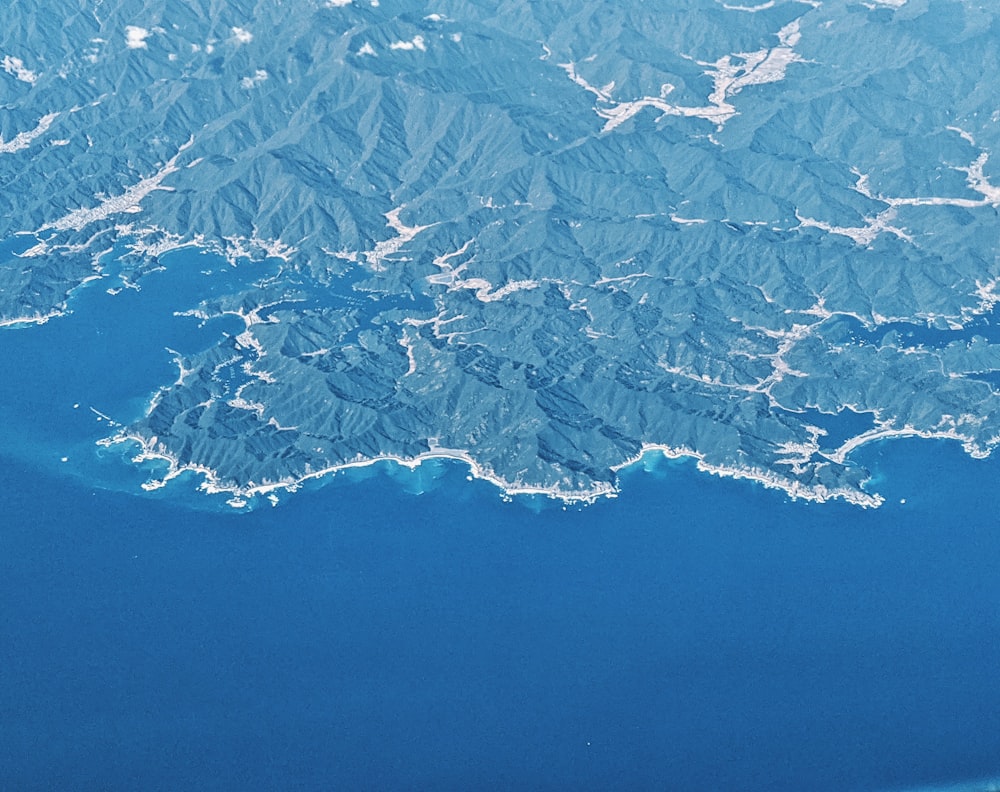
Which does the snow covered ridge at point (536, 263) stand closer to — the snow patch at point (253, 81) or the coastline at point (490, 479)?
the coastline at point (490, 479)

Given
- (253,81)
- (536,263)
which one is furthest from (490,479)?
(253,81)

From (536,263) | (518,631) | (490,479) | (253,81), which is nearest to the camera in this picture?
(518,631)

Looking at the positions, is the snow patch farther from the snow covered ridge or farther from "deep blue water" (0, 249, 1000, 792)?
"deep blue water" (0, 249, 1000, 792)

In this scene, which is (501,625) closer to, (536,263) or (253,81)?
(536,263)

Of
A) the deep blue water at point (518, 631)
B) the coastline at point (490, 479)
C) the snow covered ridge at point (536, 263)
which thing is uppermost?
the snow covered ridge at point (536, 263)

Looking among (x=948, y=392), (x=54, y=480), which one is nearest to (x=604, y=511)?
(x=948, y=392)

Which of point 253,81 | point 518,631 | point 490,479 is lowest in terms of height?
point 518,631

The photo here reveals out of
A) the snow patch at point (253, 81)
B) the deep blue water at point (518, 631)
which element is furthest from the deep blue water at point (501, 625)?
the snow patch at point (253, 81)
